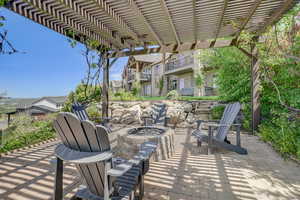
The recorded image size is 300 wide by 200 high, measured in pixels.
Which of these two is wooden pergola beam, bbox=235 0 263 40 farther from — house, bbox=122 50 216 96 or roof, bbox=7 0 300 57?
house, bbox=122 50 216 96

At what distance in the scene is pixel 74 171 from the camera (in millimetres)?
2447

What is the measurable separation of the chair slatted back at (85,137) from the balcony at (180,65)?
43.8 feet

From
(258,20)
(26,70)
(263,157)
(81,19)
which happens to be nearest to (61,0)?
(81,19)

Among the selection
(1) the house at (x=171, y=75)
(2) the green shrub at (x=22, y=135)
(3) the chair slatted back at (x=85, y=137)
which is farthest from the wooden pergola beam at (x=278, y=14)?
(1) the house at (x=171, y=75)

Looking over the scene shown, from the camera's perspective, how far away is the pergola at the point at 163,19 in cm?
317

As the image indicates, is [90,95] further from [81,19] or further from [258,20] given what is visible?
[258,20]

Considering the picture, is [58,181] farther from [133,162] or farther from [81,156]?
[133,162]

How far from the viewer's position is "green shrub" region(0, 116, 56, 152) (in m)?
3.53

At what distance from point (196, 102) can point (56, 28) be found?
5890 mm

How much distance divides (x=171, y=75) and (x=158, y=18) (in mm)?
14354

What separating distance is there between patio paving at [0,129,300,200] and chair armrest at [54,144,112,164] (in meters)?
0.96

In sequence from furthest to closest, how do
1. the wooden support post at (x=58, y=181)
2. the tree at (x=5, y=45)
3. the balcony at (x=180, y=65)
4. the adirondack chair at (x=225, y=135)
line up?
the balcony at (x=180, y=65)
the adirondack chair at (x=225, y=135)
the tree at (x=5, y=45)
the wooden support post at (x=58, y=181)

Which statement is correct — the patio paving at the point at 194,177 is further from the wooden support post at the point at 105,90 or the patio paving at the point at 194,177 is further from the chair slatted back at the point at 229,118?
the wooden support post at the point at 105,90

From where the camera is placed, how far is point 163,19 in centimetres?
377
